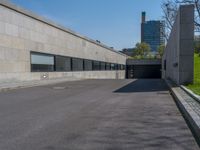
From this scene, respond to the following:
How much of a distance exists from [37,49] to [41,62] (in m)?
1.34

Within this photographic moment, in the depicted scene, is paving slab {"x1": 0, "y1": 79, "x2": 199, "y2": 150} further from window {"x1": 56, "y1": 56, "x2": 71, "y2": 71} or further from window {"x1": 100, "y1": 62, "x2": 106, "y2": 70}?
window {"x1": 100, "y1": 62, "x2": 106, "y2": 70}

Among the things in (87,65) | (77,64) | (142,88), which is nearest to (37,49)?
(142,88)

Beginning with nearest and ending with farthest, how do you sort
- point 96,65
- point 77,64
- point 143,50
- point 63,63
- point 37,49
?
point 37,49 < point 63,63 < point 77,64 < point 96,65 < point 143,50

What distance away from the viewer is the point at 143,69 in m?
67.9

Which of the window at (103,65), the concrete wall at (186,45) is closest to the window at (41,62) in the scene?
the concrete wall at (186,45)

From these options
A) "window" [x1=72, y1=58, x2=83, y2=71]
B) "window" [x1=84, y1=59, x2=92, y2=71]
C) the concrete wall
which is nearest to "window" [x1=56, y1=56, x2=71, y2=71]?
"window" [x1=72, y1=58, x2=83, y2=71]

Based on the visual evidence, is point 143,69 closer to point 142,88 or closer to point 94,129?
point 142,88

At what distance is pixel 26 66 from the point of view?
20844 mm

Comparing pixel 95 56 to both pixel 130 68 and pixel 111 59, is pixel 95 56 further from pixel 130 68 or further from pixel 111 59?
pixel 130 68

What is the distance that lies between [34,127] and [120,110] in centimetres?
312

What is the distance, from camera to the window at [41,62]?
22078 millimetres

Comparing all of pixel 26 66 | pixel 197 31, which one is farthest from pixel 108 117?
pixel 197 31

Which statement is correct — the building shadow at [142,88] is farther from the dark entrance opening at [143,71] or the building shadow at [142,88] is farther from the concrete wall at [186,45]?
the dark entrance opening at [143,71]

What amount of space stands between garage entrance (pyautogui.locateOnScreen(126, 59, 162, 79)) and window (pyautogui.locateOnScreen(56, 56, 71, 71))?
37729mm
